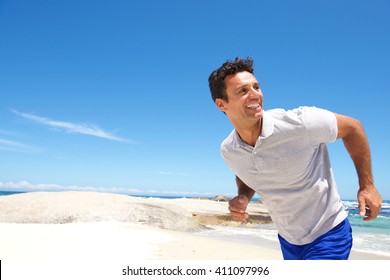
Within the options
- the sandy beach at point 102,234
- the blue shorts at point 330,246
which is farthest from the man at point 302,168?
the sandy beach at point 102,234

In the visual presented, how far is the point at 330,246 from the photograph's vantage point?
8.20 ft

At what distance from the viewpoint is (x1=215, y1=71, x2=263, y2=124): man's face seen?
8.72 feet

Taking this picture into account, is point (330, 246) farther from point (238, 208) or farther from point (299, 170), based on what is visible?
point (238, 208)

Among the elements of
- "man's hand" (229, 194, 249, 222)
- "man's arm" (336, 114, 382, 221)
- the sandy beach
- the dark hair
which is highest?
the dark hair

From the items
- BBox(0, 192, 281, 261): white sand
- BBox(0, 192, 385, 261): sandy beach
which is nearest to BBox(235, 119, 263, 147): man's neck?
BBox(0, 192, 281, 261): white sand

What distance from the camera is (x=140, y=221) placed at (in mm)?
14695

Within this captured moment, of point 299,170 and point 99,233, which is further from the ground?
point 299,170

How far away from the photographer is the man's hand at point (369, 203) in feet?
7.84

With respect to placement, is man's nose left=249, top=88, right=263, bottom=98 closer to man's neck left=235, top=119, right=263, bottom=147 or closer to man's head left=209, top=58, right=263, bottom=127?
man's head left=209, top=58, right=263, bottom=127

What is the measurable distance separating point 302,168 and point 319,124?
0.35m

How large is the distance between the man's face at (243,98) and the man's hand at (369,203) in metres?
0.97

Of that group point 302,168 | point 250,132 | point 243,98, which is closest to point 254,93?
point 243,98

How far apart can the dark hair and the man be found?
20cm

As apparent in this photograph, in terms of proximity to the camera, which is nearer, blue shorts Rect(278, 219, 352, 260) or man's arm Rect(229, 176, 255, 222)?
blue shorts Rect(278, 219, 352, 260)
